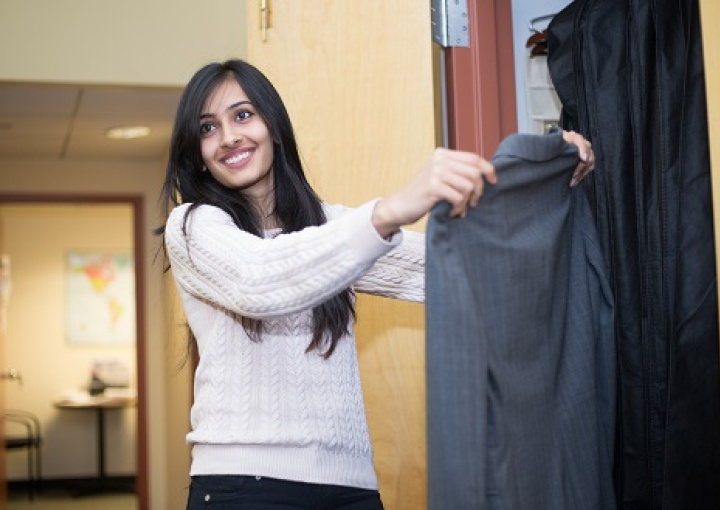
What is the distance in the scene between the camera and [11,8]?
426 cm

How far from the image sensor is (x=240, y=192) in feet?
5.90

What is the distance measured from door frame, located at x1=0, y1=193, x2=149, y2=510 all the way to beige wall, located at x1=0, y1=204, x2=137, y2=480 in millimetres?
1876

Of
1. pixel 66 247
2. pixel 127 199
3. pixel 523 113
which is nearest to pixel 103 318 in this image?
pixel 66 247

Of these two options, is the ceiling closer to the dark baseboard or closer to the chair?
the chair

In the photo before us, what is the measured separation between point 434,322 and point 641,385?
2.26 feet

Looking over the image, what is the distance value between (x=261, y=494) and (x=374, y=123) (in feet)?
3.28

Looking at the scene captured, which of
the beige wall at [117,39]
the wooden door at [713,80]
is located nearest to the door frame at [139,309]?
the beige wall at [117,39]

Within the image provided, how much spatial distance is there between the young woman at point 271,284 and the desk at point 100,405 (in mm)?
6698

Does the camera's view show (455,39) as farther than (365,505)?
Yes

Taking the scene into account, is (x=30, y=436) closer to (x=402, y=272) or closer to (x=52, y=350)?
(x=52, y=350)

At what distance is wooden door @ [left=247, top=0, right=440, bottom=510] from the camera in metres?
2.27

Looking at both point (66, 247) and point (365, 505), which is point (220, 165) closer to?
point (365, 505)

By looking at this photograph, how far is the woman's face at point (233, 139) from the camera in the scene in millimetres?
1744

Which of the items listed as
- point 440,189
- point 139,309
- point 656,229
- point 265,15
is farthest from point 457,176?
point 139,309
